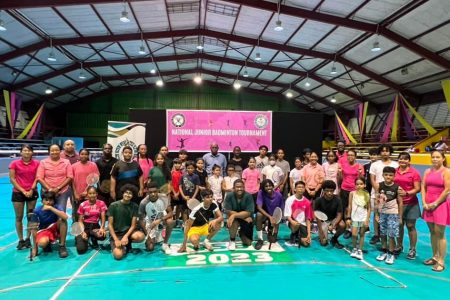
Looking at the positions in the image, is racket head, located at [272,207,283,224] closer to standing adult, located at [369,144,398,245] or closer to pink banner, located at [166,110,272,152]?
standing adult, located at [369,144,398,245]

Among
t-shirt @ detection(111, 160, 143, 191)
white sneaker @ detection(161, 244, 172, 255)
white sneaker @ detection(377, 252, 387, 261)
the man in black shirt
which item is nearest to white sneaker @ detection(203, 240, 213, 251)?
white sneaker @ detection(161, 244, 172, 255)

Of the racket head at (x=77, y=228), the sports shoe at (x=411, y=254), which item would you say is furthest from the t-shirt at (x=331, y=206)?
the racket head at (x=77, y=228)

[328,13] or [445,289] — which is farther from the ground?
[328,13]

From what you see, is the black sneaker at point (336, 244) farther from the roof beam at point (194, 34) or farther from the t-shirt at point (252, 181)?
the roof beam at point (194, 34)

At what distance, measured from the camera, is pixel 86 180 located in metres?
5.59

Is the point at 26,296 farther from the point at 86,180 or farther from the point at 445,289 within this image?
the point at 445,289

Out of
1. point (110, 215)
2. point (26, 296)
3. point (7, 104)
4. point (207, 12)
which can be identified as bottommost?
point (26, 296)

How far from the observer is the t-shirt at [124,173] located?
5676 millimetres

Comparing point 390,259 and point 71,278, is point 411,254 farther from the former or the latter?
point 71,278

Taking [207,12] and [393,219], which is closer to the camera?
[393,219]

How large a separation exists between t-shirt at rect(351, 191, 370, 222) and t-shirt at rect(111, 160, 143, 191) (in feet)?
13.3

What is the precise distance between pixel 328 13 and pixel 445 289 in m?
13.2

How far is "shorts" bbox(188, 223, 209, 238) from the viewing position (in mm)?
5598

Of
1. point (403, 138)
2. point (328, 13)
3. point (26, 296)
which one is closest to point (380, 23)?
point (328, 13)
